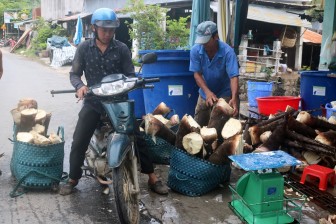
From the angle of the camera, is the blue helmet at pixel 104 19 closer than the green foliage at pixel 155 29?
Yes

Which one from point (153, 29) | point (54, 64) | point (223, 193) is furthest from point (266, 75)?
point (54, 64)

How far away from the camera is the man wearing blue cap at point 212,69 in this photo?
5.16 metres

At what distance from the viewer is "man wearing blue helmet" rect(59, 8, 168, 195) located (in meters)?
4.27

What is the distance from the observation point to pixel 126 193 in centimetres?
356

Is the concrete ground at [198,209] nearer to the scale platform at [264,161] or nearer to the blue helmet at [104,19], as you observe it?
the scale platform at [264,161]

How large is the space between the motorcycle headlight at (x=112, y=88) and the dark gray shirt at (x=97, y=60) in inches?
26.8

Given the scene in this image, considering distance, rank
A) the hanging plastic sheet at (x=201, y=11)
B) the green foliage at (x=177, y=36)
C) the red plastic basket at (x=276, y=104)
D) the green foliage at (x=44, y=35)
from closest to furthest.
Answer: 1. the red plastic basket at (x=276, y=104)
2. the hanging plastic sheet at (x=201, y=11)
3. the green foliage at (x=177, y=36)
4. the green foliage at (x=44, y=35)

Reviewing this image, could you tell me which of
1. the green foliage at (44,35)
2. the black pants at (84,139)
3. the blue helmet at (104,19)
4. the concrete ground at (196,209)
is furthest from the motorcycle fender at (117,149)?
the green foliage at (44,35)

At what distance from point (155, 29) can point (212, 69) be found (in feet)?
24.7

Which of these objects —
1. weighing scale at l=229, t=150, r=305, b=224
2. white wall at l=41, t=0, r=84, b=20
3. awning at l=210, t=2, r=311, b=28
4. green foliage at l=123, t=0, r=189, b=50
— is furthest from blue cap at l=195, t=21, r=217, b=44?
white wall at l=41, t=0, r=84, b=20

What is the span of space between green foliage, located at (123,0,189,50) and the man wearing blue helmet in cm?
690

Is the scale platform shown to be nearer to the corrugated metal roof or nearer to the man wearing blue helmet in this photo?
the man wearing blue helmet

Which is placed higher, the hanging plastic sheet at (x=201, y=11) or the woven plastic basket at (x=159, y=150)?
the hanging plastic sheet at (x=201, y=11)

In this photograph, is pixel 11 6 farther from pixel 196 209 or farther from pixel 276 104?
pixel 196 209
